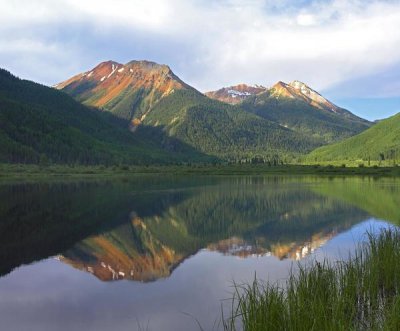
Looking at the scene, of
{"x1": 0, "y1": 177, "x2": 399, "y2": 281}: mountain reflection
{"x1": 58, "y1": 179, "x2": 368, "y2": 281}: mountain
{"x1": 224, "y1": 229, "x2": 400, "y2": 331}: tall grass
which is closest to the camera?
{"x1": 224, "y1": 229, "x2": 400, "y2": 331}: tall grass

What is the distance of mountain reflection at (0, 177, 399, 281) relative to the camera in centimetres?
3006

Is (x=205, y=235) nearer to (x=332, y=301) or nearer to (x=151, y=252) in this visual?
(x=151, y=252)

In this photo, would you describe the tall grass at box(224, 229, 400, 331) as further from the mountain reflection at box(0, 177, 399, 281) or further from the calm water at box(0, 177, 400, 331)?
the mountain reflection at box(0, 177, 399, 281)

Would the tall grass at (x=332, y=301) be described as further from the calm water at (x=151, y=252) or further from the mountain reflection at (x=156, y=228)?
the mountain reflection at (x=156, y=228)

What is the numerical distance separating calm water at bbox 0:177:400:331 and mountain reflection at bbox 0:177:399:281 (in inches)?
4.4

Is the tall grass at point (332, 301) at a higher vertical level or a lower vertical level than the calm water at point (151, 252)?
higher

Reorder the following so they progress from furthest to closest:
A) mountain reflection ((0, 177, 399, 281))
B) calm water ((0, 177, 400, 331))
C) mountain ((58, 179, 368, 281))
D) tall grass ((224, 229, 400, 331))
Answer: mountain reflection ((0, 177, 399, 281)), mountain ((58, 179, 368, 281)), calm water ((0, 177, 400, 331)), tall grass ((224, 229, 400, 331))

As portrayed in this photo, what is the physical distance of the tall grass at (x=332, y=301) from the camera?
11.7 meters

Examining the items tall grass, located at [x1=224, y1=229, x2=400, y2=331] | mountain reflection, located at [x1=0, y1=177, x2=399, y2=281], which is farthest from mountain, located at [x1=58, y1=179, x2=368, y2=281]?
tall grass, located at [x1=224, y1=229, x2=400, y2=331]

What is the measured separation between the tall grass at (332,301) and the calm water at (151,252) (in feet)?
3.85

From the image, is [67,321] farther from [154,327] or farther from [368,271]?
[368,271]

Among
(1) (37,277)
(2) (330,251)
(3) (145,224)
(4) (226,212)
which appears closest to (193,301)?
(1) (37,277)

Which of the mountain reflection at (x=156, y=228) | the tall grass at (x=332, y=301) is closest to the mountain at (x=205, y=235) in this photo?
the mountain reflection at (x=156, y=228)

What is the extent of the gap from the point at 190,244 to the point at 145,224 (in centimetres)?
1014
